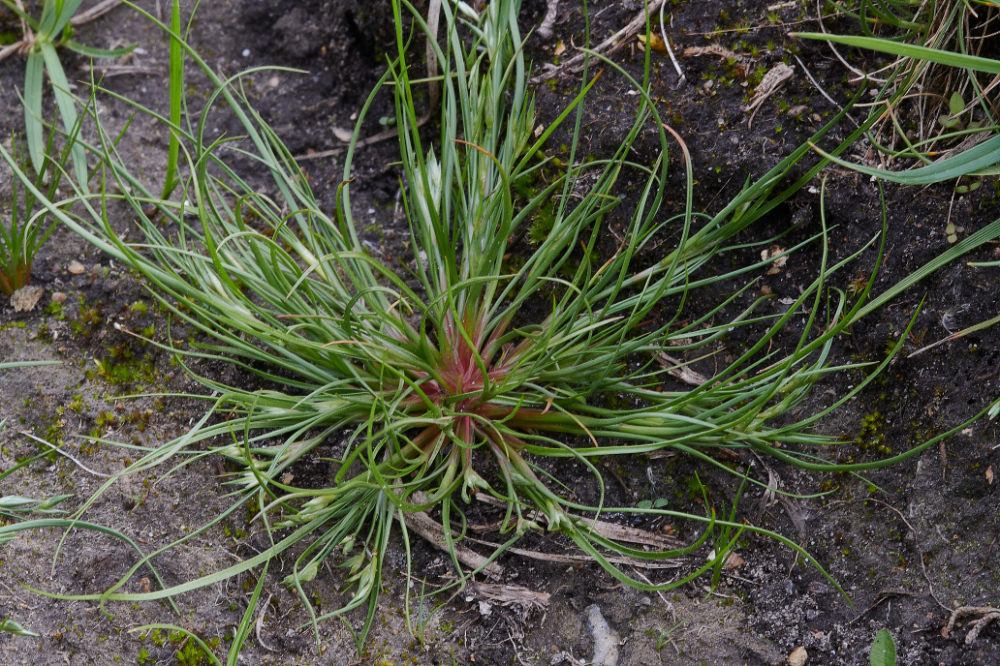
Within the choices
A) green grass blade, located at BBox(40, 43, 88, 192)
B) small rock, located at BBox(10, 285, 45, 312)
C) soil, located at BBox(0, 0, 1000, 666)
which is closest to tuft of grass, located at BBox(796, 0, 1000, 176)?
soil, located at BBox(0, 0, 1000, 666)

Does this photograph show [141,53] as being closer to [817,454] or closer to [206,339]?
[206,339]

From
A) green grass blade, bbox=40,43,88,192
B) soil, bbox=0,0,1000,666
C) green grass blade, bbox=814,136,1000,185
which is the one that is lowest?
soil, bbox=0,0,1000,666

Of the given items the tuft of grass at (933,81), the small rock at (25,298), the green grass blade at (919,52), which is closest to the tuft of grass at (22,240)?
the small rock at (25,298)

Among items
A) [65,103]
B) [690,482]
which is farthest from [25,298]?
[690,482]

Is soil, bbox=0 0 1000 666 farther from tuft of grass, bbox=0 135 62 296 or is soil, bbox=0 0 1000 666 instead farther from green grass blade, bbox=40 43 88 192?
green grass blade, bbox=40 43 88 192

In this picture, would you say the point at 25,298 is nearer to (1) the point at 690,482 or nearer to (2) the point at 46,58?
(2) the point at 46,58

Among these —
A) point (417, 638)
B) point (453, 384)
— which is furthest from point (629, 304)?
point (417, 638)
